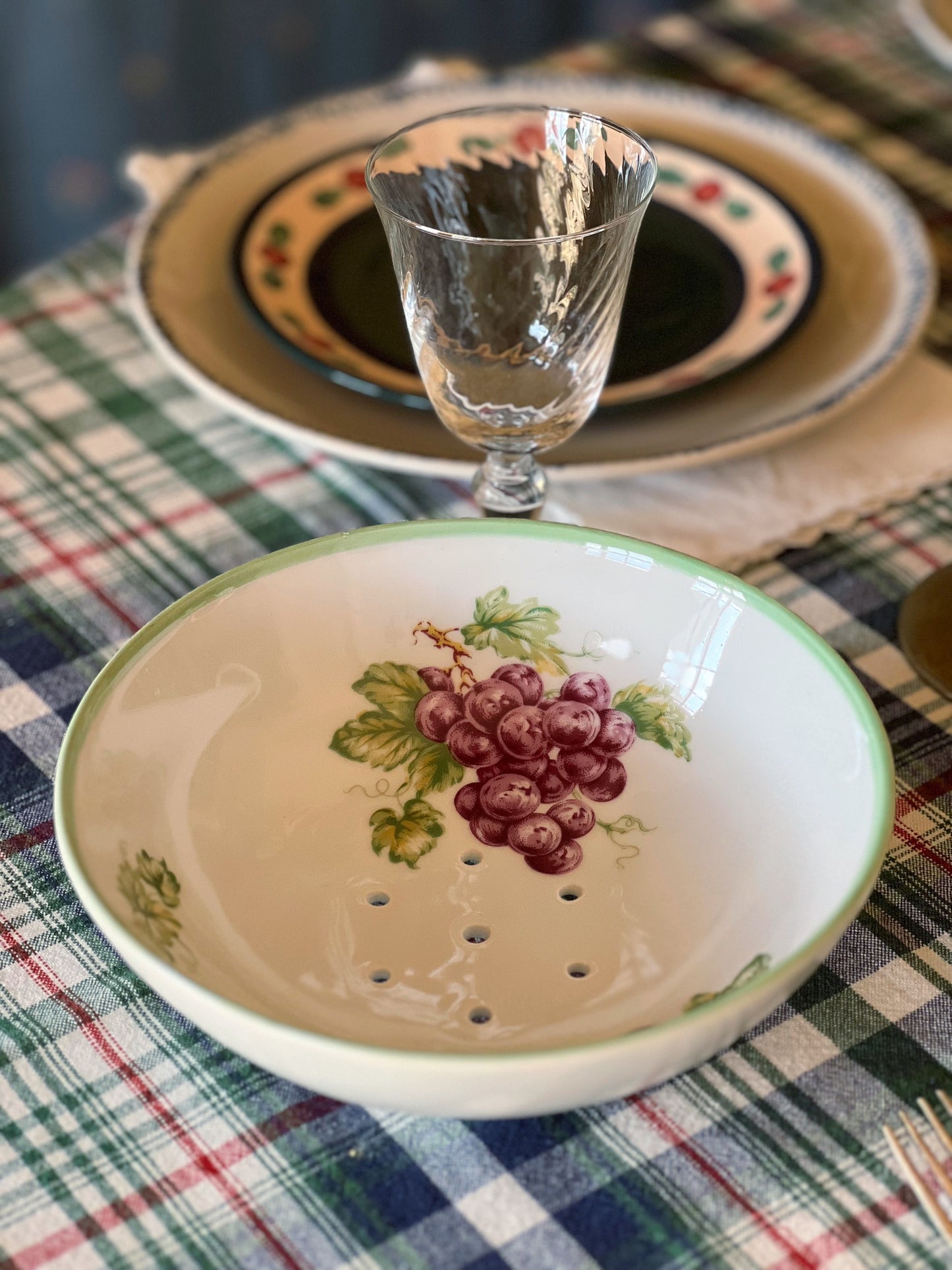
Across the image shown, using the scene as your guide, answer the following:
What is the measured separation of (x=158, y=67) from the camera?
183 cm

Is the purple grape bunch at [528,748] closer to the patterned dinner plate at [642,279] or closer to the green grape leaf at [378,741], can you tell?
the green grape leaf at [378,741]

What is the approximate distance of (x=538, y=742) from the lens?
1.68 ft

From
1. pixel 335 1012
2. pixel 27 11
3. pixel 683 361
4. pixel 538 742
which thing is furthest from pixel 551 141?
pixel 27 11

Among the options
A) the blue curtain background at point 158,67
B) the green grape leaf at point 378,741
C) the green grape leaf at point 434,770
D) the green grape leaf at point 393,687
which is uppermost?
the green grape leaf at point 393,687

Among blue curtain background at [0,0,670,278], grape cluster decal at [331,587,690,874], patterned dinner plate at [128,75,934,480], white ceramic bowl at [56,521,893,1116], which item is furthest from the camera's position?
blue curtain background at [0,0,670,278]

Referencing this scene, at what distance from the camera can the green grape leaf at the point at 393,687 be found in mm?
518

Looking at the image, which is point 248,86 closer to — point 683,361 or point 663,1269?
point 683,361

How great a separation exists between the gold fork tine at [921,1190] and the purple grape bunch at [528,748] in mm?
144

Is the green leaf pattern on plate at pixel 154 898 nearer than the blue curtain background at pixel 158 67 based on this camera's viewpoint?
Yes

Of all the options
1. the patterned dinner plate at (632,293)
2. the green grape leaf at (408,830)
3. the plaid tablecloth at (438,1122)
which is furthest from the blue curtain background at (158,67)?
the green grape leaf at (408,830)

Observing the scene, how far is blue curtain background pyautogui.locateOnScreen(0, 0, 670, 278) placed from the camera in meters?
1.76

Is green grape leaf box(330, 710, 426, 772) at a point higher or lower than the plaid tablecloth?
higher

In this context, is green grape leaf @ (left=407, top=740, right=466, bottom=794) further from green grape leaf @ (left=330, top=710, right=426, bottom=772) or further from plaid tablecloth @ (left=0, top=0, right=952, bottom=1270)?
plaid tablecloth @ (left=0, top=0, right=952, bottom=1270)

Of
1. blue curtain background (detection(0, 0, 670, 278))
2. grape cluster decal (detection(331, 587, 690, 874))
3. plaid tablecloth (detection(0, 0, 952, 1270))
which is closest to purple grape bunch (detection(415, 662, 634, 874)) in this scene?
grape cluster decal (detection(331, 587, 690, 874))
